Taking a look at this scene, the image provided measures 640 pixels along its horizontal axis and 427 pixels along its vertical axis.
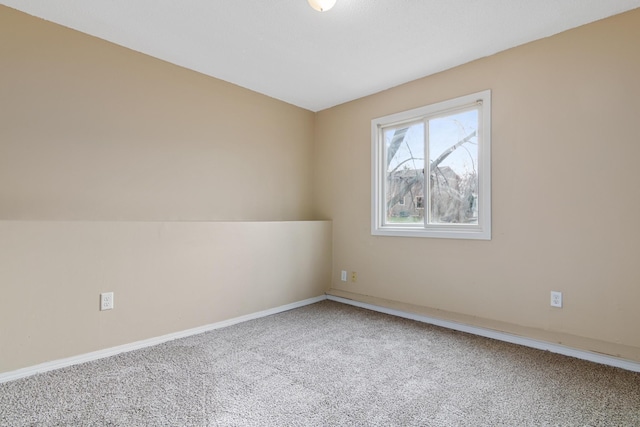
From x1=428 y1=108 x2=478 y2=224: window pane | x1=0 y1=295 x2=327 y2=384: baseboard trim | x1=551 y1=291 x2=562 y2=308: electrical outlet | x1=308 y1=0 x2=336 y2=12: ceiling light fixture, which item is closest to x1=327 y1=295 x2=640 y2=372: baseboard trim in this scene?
x1=551 y1=291 x2=562 y2=308: electrical outlet

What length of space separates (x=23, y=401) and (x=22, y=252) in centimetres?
85

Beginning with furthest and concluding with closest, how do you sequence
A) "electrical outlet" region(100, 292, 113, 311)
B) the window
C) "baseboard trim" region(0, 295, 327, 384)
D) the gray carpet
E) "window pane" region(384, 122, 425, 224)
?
1. "window pane" region(384, 122, 425, 224)
2. the window
3. "electrical outlet" region(100, 292, 113, 311)
4. "baseboard trim" region(0, 295, 327, 384)
5. the gray carpet

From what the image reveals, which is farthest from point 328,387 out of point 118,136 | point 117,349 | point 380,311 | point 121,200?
point 118,136

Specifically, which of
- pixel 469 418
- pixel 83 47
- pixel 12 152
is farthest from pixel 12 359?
pixel 469 418

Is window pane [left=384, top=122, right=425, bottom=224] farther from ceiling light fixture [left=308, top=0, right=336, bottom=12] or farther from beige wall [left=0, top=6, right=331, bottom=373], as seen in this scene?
ceiling light fixture [left=308, top=0, right=336, bottom=12]

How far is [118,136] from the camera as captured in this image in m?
2.53

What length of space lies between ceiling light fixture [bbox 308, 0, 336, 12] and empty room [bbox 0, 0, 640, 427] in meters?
0.02

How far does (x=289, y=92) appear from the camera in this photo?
11.6ft

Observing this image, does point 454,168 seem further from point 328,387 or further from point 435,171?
point 328,387

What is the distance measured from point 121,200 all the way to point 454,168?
2.86m

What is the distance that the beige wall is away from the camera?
2.08 m

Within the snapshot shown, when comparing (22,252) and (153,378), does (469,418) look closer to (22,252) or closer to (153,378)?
(153,378)

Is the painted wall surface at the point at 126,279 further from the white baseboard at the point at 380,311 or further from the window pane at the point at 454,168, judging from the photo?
the window pane at the point at 454,168

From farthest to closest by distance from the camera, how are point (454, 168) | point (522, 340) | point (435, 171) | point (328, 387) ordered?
point (435, 171), point (454, 168), point (522, 340), point (328, 387)
